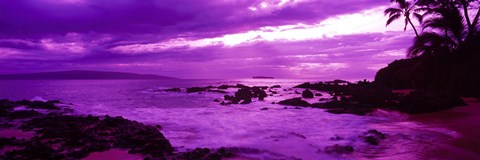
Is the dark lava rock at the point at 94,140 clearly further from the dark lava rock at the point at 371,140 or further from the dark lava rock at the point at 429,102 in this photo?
the dark lava rock at the point at 429,102

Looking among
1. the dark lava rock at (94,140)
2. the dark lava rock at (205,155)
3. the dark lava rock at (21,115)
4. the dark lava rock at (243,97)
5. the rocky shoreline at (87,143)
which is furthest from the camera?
the dark lava rock at (243,97)

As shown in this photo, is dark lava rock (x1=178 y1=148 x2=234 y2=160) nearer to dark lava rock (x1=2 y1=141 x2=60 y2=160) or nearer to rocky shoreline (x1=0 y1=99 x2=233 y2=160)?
rocky shoreline (x1=0 y1=99 x2=233 y2=160)

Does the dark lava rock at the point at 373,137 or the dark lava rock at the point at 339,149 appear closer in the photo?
the dark lava rock at the point at 339,149

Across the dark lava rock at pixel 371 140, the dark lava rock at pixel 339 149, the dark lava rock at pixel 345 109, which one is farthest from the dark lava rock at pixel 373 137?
the dark lava rock at pixel 345 109

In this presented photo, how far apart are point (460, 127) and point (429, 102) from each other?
13.4ft

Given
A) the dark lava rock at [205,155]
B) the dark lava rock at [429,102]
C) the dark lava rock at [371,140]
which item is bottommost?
the dark lava rock at [205,155]

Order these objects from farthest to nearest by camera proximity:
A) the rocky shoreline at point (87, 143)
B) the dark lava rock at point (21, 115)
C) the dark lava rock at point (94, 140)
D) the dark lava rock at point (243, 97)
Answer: the dark lava rock at point (243, 97) → the dark lava rock at point (21, 115) → the dark lava rock at point (94, 140) → the rocky shoreline at point (87, 143)

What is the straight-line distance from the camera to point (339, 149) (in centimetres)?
721

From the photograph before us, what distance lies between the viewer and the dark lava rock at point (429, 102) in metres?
12.5

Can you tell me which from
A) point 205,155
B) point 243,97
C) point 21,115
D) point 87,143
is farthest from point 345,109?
point 21,115

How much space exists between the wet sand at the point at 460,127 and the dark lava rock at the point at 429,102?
0.40 m

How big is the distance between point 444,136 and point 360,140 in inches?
86.7

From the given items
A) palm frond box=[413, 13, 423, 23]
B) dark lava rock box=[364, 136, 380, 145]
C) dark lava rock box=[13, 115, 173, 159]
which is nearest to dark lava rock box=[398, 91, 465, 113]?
dark lava rock box=[364, 136, 380, 145]

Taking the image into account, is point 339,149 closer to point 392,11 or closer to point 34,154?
point 34,154
